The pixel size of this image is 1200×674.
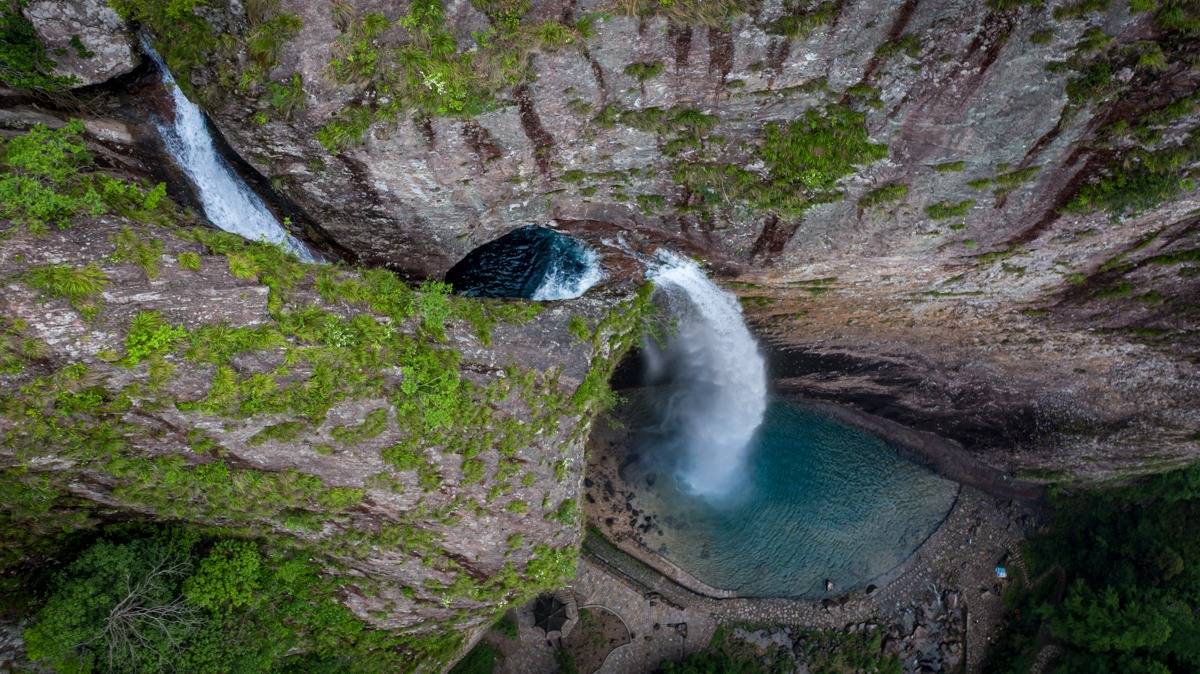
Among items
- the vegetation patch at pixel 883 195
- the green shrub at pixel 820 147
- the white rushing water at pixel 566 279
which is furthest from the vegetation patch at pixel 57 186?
the vegetation patch at pixel 883 195

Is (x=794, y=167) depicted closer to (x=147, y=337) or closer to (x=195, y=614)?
(x=147, y=337)

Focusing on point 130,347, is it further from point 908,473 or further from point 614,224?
point 908,473

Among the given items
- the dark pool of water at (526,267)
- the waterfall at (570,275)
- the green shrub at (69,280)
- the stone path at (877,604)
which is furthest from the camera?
the stone path at (877,604)

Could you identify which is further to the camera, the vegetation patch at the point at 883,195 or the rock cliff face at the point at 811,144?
the vegetation patch at the point at 883,195

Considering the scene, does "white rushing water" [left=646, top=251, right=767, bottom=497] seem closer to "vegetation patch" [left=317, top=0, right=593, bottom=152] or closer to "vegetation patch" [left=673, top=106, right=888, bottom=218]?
"vegetation patch" [left=673, top=106, right=888, bottom=218]

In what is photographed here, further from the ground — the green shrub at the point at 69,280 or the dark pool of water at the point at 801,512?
the green shrub at the point at 69,280

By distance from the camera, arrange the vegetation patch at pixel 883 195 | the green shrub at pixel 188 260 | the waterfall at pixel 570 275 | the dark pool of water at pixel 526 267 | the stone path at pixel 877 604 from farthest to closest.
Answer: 1. the stone path at pixel 877 604
2. the waterfall at pixel 570 275
3. the dark pool of water at pixel 526 267
4. the vegetation patch at pixel 883 195
5. the green shrub at pixel 188 260

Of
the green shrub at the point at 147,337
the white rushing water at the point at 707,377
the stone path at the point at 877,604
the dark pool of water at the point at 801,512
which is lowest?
the stone path at the point at 877,604

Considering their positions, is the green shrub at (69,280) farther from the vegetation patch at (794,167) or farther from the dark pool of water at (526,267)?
the vegetation patch at (794,167)
